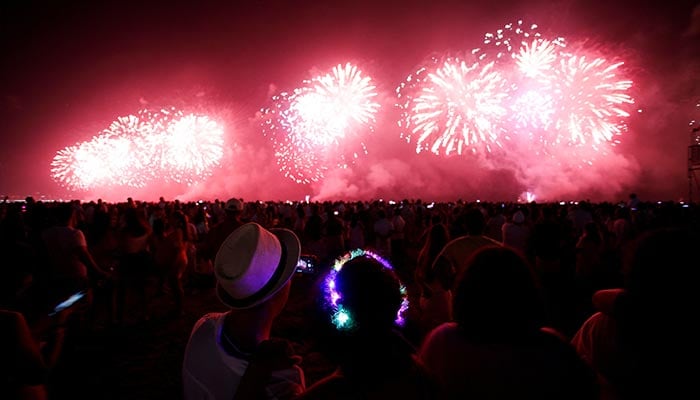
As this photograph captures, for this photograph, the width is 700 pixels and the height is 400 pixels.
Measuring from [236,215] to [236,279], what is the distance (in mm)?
5797

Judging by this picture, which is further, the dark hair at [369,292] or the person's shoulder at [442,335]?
the person's shoulder at [442,335]

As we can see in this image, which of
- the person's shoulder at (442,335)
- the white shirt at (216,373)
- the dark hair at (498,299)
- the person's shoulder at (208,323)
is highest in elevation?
the dark hair at (498,299)

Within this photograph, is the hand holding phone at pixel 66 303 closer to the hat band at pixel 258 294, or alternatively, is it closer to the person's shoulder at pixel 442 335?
the hat band at pixel 258 294

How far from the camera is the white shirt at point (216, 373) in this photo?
1.64 m

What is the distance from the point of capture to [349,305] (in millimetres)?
1460

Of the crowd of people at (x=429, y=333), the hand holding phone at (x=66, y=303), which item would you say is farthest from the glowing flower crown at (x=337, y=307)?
the hand holding phone at (x=66, y=303)

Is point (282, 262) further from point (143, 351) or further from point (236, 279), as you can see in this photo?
point (143, 351)

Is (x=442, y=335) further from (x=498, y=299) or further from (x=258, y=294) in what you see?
(x=258, y=294)

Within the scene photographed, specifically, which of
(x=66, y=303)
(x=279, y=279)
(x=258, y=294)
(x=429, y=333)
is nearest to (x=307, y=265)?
(x=279, y=279)

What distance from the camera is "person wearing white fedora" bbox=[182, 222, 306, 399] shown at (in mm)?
1693

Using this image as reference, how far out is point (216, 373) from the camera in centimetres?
179

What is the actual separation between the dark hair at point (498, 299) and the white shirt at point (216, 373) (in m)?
0.84

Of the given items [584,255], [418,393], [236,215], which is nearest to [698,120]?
[584,255]

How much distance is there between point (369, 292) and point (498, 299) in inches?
27.6
